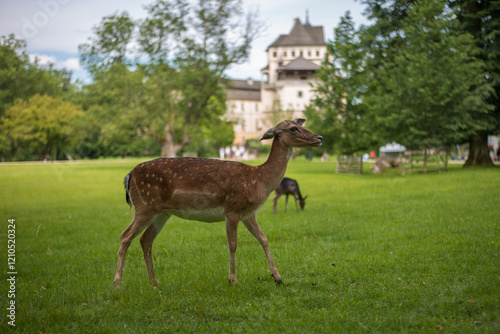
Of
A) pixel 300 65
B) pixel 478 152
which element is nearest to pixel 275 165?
pixel 478 152

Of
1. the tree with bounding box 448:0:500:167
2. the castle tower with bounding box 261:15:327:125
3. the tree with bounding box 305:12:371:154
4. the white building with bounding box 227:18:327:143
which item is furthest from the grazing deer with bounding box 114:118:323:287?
the castle tower with bounding box 261:15:327:125

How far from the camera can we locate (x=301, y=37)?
117250mm

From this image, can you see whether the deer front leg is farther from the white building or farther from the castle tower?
the castle tower

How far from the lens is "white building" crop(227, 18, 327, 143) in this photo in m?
106

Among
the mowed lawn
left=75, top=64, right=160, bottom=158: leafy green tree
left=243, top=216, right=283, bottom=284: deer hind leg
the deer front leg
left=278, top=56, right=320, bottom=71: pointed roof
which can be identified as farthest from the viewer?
left=278, top=56, right=320, bottom=71: pointed roof

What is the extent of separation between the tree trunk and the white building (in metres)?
62.3

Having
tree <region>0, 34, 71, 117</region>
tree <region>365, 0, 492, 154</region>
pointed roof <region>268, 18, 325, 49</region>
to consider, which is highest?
pointed roof <region>268, 18, 325, 49</region>

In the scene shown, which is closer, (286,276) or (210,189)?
(210,189)

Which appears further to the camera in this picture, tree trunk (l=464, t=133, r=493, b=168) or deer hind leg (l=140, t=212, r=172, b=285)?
tree trunk (l=464, t=133, r=493, b=168)

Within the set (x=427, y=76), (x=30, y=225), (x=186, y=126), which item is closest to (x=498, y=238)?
(x=30, y=225)

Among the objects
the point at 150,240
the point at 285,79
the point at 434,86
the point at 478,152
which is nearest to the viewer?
the point at 150,240

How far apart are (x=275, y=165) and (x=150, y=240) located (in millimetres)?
2064

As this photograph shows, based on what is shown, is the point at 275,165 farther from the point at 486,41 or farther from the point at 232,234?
the point at 486,41

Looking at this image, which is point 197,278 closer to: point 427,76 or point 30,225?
point 30,225
